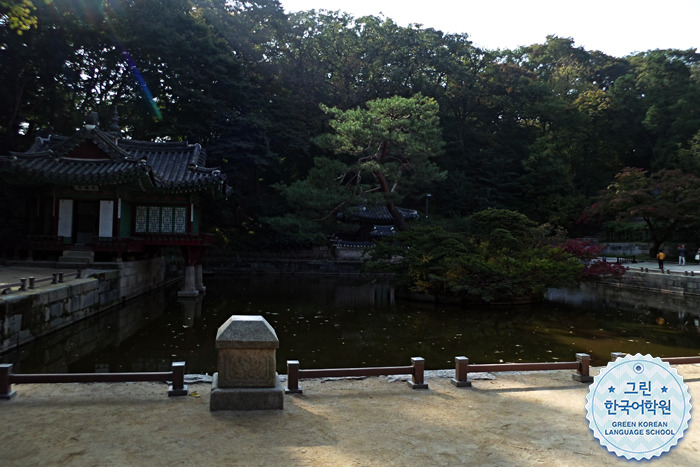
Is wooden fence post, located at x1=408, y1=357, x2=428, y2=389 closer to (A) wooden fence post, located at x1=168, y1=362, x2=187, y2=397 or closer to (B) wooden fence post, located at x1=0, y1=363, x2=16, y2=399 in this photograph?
(A) wooden fence post, located at x1=168, y1=362, x2=187, y2=397

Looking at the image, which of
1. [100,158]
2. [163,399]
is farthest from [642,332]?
[100,158]

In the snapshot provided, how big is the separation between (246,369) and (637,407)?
434cm

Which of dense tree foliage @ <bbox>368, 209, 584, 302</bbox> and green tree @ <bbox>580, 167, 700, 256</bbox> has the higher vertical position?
green tree @ <bbox>580, 167, 700, 256</bbox>

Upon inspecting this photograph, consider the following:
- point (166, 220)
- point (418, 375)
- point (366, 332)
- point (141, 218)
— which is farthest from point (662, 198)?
point (141, 218)

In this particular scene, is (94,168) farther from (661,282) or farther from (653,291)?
(661,282)

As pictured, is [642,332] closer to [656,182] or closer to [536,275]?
[536,275]

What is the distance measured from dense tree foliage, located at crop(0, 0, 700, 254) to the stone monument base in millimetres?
17582

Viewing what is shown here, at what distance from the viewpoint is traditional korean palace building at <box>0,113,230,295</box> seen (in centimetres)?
1752

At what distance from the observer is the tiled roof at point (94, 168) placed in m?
17.3

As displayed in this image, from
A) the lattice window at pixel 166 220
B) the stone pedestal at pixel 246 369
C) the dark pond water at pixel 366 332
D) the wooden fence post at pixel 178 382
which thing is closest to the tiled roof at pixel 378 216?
the dark pond water at pixel 366 332

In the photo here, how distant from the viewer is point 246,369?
5.49 m

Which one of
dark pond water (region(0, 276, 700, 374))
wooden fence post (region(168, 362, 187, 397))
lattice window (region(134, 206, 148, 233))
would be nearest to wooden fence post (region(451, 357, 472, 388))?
dark pond water (region(0, 276, 700, 374))

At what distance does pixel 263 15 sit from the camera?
4112 centimetres

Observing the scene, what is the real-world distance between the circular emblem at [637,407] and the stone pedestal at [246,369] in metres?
3.61
